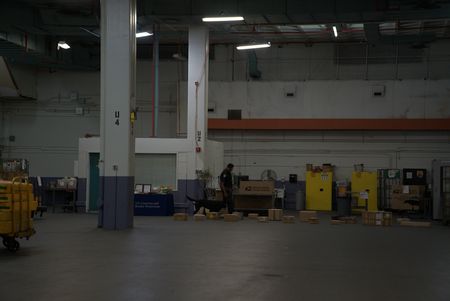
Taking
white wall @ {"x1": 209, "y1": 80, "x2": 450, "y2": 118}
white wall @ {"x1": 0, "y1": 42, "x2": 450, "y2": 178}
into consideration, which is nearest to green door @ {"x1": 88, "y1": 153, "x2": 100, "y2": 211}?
white wall @ {"x1": 0, "y1": 42, "x2": 450, "y2": 178}

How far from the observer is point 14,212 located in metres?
9.48

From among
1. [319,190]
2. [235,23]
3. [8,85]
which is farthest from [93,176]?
[319,190]

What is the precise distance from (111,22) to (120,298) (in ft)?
28.9

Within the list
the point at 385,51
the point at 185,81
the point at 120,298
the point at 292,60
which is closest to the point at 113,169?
the point at 120,298

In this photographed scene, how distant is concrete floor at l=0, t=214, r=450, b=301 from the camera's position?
6664 mm

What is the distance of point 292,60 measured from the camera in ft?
75.8

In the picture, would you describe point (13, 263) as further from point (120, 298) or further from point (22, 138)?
point (22, 138)

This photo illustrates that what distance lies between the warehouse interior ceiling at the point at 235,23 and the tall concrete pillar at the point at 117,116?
8.78 feet

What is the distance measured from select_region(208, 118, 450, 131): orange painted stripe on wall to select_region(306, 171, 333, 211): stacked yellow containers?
1.84m

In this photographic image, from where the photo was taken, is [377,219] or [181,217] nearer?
[377,219]

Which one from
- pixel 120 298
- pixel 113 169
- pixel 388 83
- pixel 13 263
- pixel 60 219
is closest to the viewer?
pixel 120 298

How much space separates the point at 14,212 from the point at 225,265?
3707 millimetres

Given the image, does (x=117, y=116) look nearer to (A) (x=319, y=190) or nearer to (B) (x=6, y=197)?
(B) (x=6, y=197)

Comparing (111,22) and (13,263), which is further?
(111,22)
